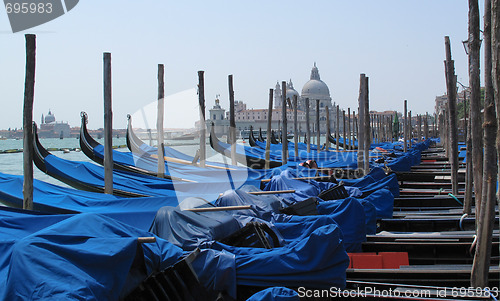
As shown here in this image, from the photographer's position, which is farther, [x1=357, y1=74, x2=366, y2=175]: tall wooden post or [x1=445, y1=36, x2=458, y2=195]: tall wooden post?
Answer: [x1=357, y1=74, x2=366, y2=175]: tall wooden post

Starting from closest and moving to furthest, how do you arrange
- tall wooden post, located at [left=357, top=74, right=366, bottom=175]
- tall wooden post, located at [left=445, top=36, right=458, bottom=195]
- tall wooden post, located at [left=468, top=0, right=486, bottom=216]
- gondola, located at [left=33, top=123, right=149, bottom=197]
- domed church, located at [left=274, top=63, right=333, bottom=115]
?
1. tall wooden post, located at [left=468, top=0, right=486, bottom=216]
2. tall wooden post, located at [left=445, top=36, right=458, bottom=195]
3. gondola, located at [left=33, top=123, right=149, bottom=197]
4. tall wooden post, located at [left=357, top=74, right=366, bottom=175]
5. domed church, located at [left=274, top=63, right=333, bottom=115]

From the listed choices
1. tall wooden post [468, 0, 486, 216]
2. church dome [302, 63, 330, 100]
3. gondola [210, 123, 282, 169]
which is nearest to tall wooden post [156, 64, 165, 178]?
gondola [210, 123, 282, 169]

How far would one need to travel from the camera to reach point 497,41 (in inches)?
101

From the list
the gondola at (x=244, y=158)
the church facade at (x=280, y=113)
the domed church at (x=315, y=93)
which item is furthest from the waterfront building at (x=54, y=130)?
the gondola at (x=244, y=158)

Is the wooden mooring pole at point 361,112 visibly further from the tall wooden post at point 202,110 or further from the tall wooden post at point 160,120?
the tall wooden post at point 160,120

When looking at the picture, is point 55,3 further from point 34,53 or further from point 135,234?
point 135,234

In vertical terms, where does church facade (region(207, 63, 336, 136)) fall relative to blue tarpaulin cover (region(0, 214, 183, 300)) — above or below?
above

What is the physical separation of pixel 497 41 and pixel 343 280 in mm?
1695

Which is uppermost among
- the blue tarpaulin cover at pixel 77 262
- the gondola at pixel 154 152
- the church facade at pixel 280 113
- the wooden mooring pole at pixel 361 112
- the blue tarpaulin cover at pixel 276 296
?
the church facade at pixel 280 113

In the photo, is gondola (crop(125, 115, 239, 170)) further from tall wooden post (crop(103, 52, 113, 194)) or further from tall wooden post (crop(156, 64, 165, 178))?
tall wooden post (crop(103, 52, 113, 194))

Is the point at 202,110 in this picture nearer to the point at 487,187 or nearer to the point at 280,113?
the point at 487,187

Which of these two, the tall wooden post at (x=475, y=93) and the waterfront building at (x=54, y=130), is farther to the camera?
the waterfront building at (x=54, y=130)

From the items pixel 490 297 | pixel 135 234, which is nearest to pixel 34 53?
pixel 135 234

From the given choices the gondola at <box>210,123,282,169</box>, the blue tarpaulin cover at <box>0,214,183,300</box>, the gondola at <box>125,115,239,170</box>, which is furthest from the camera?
the gondola at <box>210,123,282,169</box>
